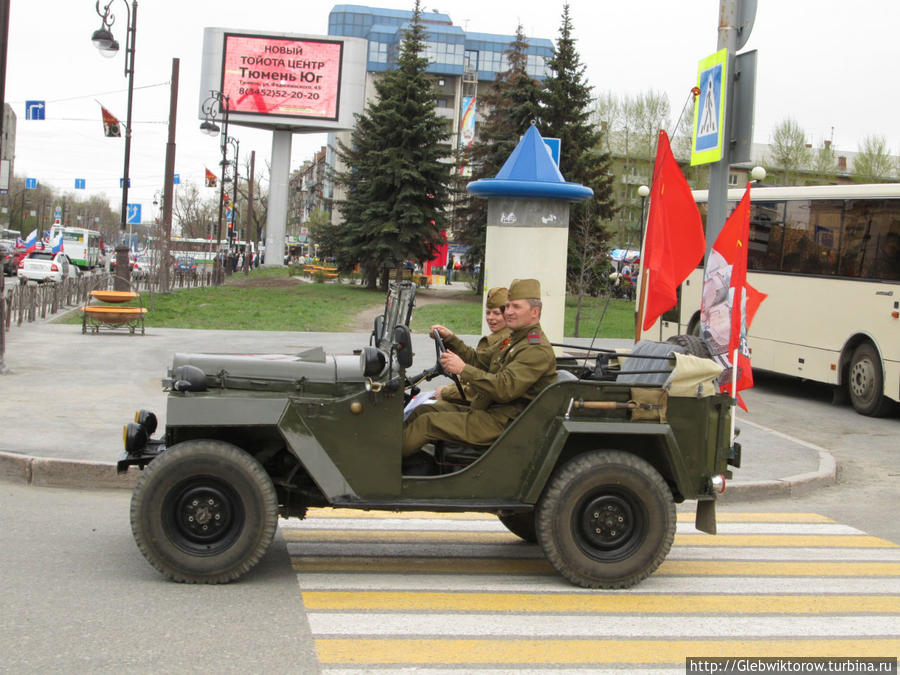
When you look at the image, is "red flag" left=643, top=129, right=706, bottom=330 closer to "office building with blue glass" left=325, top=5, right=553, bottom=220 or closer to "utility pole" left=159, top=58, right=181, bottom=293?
"utility pole" left=159, top=58, right=181, bottom=293

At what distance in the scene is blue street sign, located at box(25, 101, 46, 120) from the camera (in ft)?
146

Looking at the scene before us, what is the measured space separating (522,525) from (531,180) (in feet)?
22.2

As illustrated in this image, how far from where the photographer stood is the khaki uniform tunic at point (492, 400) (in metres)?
5.71

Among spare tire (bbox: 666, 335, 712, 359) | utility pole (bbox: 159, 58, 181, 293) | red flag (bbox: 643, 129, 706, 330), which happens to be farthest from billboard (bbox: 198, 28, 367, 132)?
spare tire (bbox: 666, 335, 712, 359)

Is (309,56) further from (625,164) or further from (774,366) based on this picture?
(774,366)

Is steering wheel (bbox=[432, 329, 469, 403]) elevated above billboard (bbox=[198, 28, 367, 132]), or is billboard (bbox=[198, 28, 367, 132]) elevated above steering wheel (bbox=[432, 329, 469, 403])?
billboard (bbox=[198, 28, 367, 132])

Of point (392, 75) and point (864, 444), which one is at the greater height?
→ point (392, 75)

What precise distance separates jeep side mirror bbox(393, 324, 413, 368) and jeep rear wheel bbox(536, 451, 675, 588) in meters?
1.16

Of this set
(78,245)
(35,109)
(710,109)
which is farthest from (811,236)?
(78,245)

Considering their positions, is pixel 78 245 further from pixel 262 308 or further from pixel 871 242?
pixel 871 242

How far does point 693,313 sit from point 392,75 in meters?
30.8

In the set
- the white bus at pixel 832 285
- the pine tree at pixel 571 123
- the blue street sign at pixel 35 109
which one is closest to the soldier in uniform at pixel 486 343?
the white bus at pixel 832 285

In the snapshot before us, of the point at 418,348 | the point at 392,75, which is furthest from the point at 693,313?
the point at 392,75

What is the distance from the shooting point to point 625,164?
64.8 metres
